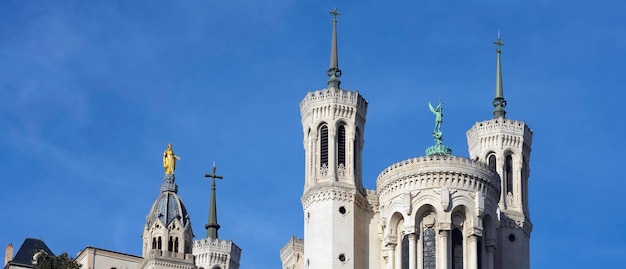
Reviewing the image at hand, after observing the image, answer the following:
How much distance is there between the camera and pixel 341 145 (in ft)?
393

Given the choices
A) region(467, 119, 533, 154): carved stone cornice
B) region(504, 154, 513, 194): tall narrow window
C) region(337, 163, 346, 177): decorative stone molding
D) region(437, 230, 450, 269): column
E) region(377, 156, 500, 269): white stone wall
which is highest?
region(467, 119, 533, 154): carved stone cornice

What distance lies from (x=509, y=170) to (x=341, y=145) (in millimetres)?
13241

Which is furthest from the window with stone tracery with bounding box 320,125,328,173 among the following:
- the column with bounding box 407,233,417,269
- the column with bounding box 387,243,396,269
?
the column with bounding box 407,233,417,269

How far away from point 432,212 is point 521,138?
14.6 metres

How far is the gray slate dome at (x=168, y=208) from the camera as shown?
13412 cm

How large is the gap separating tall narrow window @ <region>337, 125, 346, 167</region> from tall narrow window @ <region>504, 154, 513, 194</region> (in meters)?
12.5

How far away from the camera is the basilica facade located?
113 m

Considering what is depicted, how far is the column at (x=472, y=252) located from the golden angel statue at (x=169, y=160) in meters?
34.6

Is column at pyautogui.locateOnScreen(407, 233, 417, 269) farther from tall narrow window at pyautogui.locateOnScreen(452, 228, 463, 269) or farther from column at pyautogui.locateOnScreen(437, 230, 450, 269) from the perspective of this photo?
tall narrow window at pyautogui.locateOnScreen(452, 228, 463, 269)

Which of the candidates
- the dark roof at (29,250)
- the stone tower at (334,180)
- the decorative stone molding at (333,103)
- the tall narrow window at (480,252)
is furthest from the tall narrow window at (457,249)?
the dark roof at (29,250)

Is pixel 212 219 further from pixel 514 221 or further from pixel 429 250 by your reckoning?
pixel 429 250

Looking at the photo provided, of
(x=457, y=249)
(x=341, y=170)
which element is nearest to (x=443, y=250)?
(x=457, y=249)

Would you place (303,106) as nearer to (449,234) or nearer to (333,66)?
(333,66)

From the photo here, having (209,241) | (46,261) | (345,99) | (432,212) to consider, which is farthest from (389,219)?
(209,241)
